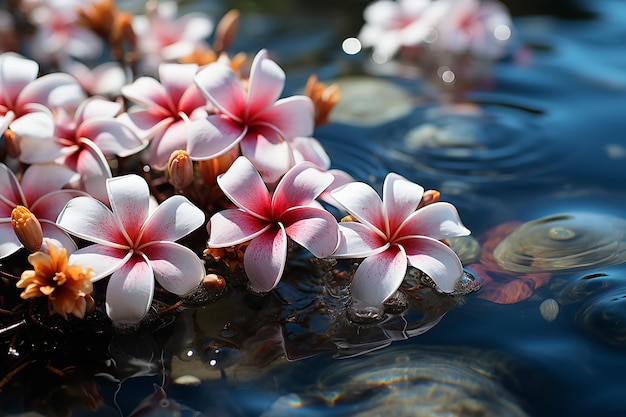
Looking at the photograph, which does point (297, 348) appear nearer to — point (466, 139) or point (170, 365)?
point (170, 365)

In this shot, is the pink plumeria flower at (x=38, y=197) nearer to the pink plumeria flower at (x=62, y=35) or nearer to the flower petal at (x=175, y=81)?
the flower petal at (x=175, y=81)

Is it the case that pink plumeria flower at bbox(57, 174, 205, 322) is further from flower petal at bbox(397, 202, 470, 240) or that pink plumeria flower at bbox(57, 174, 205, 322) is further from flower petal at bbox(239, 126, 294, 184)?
flower petal at bbox(397, 202, 470, 240)

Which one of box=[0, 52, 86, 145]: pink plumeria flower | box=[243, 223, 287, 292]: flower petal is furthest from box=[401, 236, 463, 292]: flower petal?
box=[0, 52, 86, 145]: pink plumeria flower

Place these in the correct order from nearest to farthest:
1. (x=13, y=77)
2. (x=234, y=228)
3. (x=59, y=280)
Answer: (x=59, y=280)
(x=234, y=228)
(x=13, y=77)

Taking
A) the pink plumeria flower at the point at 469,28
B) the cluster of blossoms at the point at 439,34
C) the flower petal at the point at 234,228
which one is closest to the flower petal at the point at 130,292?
the flower petal at the point at 234,228

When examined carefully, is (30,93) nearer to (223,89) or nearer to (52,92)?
(52,92)

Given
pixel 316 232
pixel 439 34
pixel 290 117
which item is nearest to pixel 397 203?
pixel 316 232

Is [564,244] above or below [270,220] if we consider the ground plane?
below
